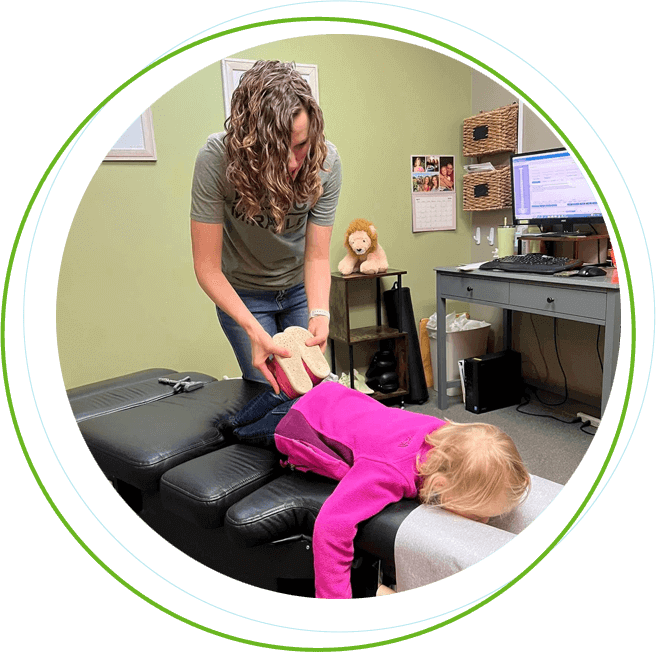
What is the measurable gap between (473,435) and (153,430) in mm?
684

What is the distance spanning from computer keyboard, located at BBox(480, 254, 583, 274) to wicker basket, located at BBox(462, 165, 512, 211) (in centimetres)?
44

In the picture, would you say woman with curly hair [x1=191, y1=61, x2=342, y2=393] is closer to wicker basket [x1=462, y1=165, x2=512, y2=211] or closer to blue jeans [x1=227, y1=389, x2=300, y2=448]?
blue jeans [x1=227, y1=389, x2=300, y2=448]

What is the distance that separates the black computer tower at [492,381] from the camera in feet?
7.52

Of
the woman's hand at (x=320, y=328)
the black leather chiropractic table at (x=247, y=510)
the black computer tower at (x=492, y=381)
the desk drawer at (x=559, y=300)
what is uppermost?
the woman's hand at (x=320, y=328)

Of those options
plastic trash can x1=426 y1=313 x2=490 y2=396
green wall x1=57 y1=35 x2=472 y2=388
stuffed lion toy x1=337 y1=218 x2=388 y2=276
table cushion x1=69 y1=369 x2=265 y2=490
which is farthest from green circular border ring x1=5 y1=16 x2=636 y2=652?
plastic trash can x1=426 y1=313 x2=490 y2=396

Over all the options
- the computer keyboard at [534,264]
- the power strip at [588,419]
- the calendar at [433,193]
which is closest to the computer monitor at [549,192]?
the computer keyboard at [534,264]

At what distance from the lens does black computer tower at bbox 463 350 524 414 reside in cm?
229

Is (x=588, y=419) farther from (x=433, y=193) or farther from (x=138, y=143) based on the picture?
(x=138, y=143)

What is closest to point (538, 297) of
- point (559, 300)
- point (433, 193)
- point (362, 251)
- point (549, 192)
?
point (559, 300)

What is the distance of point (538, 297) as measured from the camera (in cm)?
196

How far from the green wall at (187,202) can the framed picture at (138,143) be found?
3 centimetres

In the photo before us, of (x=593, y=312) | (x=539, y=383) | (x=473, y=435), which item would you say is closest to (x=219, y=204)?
(x=473, y=435)

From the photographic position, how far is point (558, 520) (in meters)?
0.68

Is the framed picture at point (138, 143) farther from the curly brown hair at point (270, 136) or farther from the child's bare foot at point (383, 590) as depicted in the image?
the child's bare foot at point (383, 590)
